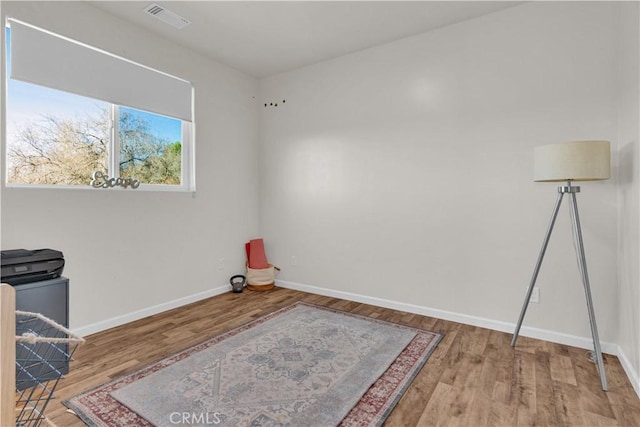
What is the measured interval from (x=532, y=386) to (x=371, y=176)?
7.44ft

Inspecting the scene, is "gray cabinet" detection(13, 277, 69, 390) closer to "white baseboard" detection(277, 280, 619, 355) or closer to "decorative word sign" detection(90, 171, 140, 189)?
"decorative word sign" detection(90, 171, 140, 189)

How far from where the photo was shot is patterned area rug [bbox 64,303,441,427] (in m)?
1.70

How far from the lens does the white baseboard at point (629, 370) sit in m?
1.89

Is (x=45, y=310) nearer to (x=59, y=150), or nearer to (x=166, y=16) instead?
(x=59, y=150)

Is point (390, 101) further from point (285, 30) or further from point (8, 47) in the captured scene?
point (8, 47)

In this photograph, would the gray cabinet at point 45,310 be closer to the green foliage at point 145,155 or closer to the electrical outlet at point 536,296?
the green foliage at point 145,155

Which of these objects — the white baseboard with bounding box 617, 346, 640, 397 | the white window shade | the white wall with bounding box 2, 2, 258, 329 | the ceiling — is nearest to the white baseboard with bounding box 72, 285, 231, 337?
the white wall with bounding box 2, 2, 258, 329

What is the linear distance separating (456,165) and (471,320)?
146 cm

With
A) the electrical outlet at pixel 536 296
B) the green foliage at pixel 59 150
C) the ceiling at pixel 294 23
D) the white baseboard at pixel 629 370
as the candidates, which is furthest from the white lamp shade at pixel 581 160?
the green foliage at pixel 59 150

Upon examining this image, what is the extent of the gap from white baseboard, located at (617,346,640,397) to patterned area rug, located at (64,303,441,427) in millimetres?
1172

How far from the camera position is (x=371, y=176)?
3500 mm

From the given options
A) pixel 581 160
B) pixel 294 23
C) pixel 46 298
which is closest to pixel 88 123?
pixel 46 298

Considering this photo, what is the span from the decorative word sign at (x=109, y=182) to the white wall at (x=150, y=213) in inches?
2.7

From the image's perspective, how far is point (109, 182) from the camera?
9.34 feet
